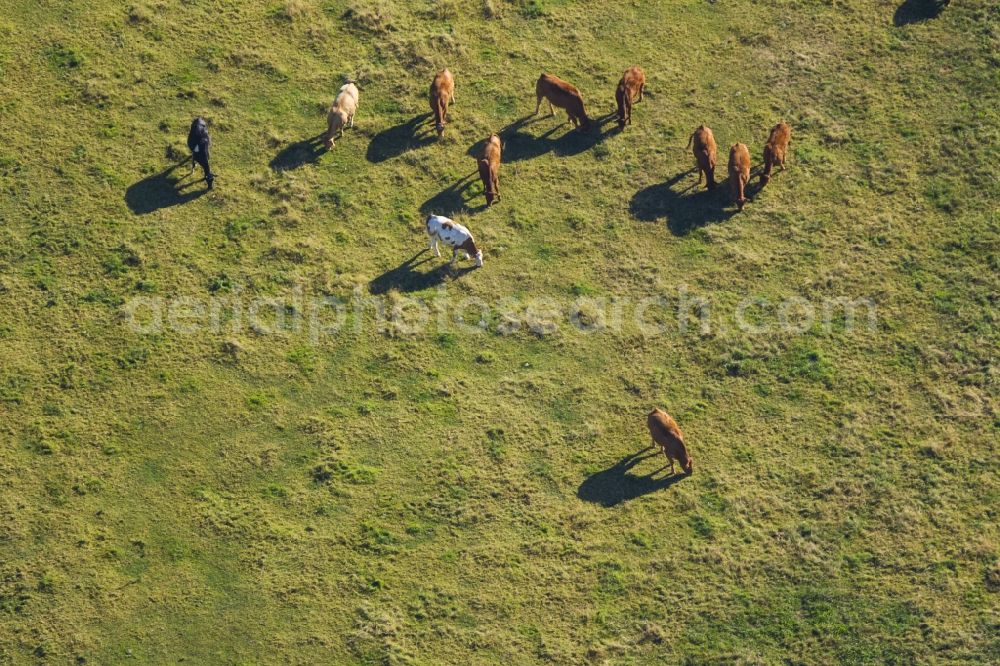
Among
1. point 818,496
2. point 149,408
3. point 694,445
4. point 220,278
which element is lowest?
point 818,496

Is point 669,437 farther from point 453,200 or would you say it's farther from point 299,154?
point 299,154

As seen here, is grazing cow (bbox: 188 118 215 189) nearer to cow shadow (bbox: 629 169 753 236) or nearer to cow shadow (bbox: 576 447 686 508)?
cow shadow (bbox: 629 169 753 236)

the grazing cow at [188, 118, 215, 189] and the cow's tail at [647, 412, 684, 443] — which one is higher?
the grazing cow at [188, 118, 215, 189]

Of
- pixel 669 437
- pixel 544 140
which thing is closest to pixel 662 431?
pixel 669 437

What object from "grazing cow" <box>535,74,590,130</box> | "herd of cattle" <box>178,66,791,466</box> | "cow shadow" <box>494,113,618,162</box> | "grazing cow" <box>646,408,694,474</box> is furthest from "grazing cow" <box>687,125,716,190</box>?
"grazing cow" <box>646,408,694,474</box>

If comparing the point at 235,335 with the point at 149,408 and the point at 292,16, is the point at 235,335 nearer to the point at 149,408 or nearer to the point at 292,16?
the point at 149,408

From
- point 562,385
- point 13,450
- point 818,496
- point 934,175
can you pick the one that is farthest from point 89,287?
point 934,175
